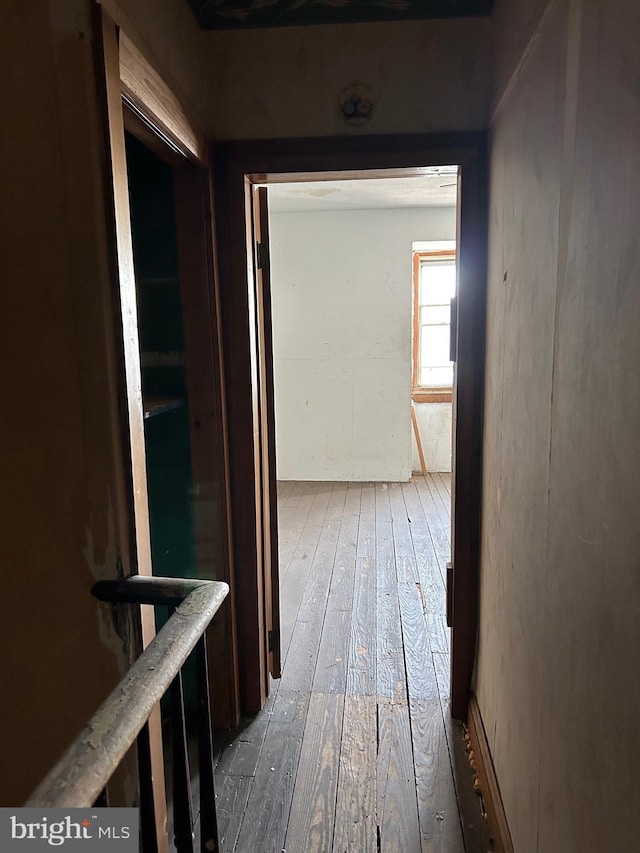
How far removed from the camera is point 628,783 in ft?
2.21

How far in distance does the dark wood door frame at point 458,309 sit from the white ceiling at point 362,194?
6.98 ft

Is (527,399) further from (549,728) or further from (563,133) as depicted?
(549,728)

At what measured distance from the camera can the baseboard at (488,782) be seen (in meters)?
1.38

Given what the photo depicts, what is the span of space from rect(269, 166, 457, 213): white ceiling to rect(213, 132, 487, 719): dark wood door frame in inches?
83.8

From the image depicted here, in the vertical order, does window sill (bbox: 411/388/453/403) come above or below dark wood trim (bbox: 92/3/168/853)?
below

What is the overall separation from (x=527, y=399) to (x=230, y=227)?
3.58ft

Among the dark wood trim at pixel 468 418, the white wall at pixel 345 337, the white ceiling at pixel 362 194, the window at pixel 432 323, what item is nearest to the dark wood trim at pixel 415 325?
the window at pixel 432 323

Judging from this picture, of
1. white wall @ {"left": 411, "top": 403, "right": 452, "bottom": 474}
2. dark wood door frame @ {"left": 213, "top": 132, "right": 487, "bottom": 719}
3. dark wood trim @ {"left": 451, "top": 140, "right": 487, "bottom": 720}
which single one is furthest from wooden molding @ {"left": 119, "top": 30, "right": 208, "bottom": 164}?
white wall @ {"left": 411, "top": 403, "right": 452, "bottom": 474}

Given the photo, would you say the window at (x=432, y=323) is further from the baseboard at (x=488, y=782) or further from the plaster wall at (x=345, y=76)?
the baseboard at (x=488, y=782)

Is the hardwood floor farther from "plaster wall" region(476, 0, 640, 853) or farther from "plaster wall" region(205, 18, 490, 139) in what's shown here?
"plaster wall" region(205, 18, 490, 139)

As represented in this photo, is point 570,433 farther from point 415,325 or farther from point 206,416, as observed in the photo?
point 415,325

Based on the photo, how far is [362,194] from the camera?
4.29 metres

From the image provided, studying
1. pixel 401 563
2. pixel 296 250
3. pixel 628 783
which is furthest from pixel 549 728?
pixel 296 250

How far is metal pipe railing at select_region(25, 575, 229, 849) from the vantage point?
573 mm
